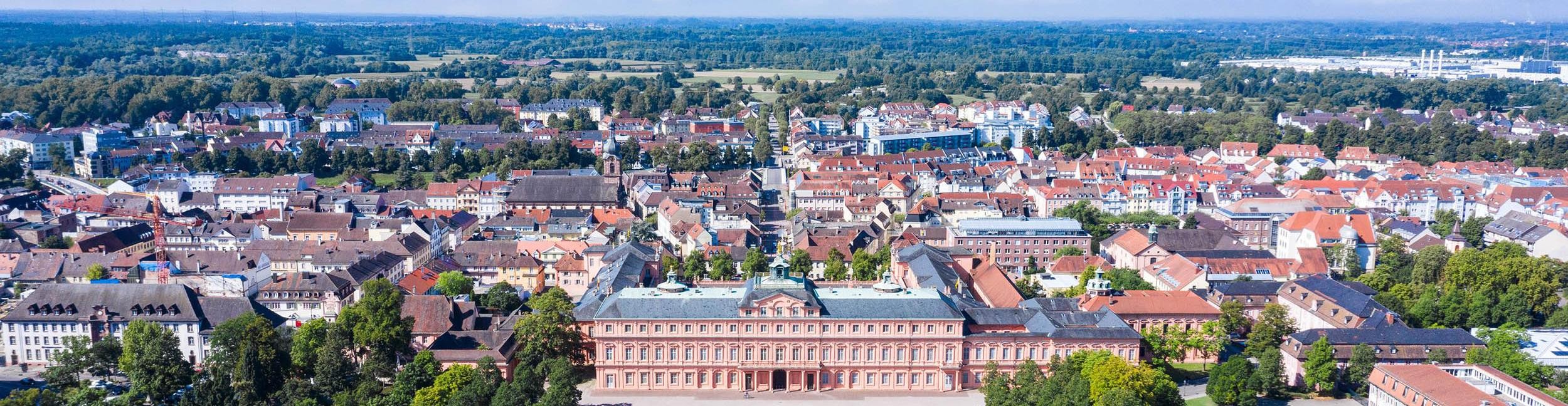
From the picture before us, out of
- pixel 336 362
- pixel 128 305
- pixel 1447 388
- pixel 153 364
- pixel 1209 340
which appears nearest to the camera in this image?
pixel 1447 388

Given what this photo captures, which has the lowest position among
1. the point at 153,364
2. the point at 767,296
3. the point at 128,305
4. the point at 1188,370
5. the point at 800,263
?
the point at 1188,370

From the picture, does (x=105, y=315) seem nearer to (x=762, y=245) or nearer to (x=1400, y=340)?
(x=762, y=245)

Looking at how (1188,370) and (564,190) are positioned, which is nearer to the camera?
(1188,370)

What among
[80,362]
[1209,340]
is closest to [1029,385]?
[1209,340]

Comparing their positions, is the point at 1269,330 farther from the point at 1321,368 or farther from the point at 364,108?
the point at 364,108

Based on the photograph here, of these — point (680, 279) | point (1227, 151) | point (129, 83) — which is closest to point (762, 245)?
point (680, 279)

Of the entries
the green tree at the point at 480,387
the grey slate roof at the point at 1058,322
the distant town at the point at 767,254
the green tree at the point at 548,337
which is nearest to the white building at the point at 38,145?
the distant town at the point at 767,254

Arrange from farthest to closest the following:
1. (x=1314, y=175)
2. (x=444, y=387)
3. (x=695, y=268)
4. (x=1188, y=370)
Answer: (x=1314, y=175)
(x=695, y=268)
(x=1188, y=370)
(x=444, y=387)
